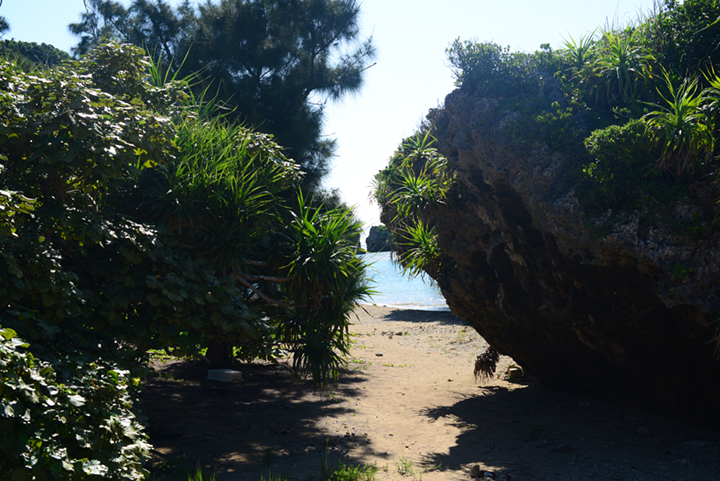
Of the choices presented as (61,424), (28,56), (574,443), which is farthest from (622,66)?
(28,56)

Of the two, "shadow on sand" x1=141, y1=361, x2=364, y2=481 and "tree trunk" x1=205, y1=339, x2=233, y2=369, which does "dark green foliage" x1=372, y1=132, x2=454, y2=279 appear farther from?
"tree trunk" x1=205, y1=339, x2=233, y2=369

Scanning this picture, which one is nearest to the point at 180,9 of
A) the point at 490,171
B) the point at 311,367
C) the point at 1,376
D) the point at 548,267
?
the point at 490,171

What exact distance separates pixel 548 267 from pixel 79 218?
6399 mm

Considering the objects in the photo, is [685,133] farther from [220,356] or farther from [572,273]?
[220,356]

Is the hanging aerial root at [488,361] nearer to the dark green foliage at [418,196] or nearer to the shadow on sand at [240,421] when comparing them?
the dark green foliage at [418,196]

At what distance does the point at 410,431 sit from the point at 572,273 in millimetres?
3512

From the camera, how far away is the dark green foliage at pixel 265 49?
10.4 meters

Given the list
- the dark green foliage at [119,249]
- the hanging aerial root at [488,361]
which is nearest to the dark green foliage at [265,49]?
the dark green foliage at [119,249]

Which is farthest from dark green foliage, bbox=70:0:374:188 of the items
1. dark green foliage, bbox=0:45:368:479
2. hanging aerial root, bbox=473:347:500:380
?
hanging aerial root, bbox=473:347:500:380

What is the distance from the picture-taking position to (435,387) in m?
11.0

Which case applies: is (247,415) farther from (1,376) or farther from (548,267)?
(1,376)

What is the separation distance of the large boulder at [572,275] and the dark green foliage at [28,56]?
6291 mm

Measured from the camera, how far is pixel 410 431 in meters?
7.94

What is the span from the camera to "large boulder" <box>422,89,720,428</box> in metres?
6.04
